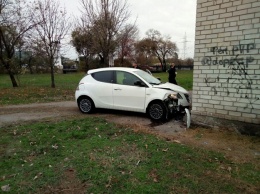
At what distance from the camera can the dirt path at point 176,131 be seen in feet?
15.4

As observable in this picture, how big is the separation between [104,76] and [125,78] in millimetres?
832

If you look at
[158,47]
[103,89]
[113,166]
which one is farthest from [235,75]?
A: [158,47]

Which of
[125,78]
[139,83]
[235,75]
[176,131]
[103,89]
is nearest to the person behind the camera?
[235,75]

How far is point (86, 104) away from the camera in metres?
8.28

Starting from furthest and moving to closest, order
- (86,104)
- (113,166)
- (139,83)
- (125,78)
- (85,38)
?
(85,38) → (86,104) → (125,78) → (139,83) → (113,166)

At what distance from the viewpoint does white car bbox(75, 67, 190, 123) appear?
23.1 ft

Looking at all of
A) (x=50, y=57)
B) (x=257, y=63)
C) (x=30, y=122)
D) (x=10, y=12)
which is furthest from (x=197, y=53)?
(x=10, y=12)

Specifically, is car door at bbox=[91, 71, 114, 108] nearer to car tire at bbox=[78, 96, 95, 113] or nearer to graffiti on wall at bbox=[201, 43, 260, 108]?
car tire at bbox=[78, 96, 95, 113]

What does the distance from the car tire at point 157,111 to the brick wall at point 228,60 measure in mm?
988

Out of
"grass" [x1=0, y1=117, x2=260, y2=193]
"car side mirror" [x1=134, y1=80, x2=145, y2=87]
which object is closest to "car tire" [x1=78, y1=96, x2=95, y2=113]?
"car side mirror" [x1=134, y1=80, x2=145, y2=87]

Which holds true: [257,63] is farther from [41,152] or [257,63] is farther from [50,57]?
[50,57]

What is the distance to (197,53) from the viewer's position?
6.13m

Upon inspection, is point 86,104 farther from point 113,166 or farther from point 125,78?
point 113,166

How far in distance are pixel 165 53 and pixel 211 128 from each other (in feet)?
179
